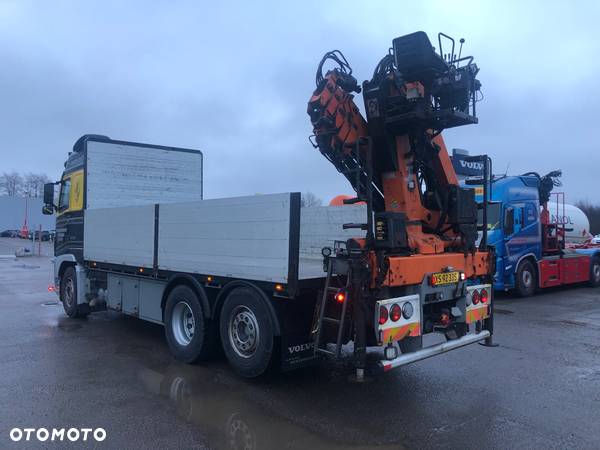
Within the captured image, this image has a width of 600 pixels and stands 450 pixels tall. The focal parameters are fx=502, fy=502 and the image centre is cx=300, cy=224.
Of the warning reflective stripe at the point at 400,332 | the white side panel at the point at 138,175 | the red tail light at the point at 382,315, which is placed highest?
the white side panel at the point at 138,175

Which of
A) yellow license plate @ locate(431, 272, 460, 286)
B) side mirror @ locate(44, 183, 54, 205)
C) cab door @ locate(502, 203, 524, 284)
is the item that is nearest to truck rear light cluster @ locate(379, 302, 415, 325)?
yellow license plate @ locate(431, 272, 460, 286)

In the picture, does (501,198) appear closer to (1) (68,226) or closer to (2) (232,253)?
(2) (232,253)

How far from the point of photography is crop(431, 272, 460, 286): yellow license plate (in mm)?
5328

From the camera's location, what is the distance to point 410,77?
561cm

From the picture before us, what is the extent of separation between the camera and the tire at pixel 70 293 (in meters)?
9.75

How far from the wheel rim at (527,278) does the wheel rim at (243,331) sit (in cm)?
1007

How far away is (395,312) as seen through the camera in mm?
A: 4871

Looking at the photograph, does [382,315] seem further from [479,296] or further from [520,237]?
[520,237]

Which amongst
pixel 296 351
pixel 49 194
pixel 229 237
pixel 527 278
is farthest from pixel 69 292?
pixel 527 278

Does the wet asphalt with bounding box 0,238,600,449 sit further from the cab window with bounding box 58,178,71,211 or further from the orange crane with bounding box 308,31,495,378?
the cab window with bounding box 58,178,71,211

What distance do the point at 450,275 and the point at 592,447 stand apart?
80.7 inches

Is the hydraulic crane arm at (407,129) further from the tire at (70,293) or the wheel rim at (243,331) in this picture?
the tire at (70,293)

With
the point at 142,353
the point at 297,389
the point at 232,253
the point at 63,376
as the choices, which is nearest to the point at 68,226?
the point at 142,353

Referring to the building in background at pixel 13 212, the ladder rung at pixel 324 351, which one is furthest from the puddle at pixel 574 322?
the building in background at pixel 13 212
